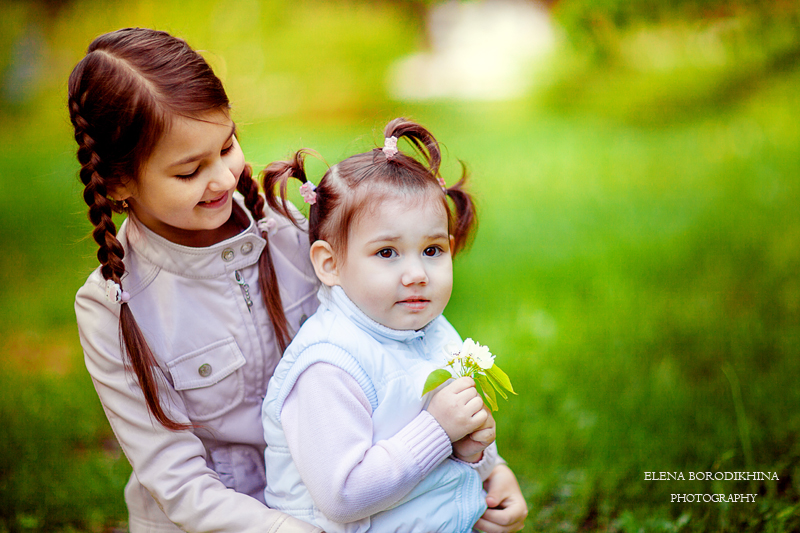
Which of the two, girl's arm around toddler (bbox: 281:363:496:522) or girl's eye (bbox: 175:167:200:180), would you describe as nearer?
girl's arm around toddler (bbox: 281:363:496:522)

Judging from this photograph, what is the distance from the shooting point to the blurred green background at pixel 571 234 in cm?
270

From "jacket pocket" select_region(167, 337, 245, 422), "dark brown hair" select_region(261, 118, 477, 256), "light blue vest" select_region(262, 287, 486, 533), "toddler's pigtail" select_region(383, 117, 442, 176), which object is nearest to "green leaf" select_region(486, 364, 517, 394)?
"light blue vest" select_region(262, 287, 486, 533)

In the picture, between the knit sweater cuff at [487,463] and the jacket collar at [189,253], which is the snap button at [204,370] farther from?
the knit sweater cuff at [487,463]

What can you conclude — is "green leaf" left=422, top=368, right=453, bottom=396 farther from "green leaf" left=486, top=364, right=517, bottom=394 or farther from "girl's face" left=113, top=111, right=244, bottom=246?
"girl's face" left=113, top=111, right=244, bottom=246

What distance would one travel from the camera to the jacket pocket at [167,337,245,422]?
1772 mm

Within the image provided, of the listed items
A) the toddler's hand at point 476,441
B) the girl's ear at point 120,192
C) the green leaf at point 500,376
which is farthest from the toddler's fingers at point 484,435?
the girl's ear at point 120,192

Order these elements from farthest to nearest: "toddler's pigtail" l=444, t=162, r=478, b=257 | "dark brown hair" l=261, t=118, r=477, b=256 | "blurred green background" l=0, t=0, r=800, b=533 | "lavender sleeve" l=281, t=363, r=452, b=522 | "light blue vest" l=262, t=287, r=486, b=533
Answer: "blurred green background" l=0, t=0, r=800, b=533 < "toddler's pigtail" l=444, t=162, r=478, b=257 < "dark brown hair" l=261, t=118, r=477, b=256 < "light blue vest" l=262, t=287, r=486, b=533 < "lavender sleeve" l=281, t=363, r=452, b=522

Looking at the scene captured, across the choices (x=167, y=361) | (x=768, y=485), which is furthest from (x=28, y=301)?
(x=768, y=485)

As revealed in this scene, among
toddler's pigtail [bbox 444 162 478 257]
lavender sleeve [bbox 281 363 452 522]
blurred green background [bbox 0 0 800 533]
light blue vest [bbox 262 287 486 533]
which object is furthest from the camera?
blurred green background [bbox 0 0 800 533]

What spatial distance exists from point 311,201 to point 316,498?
737 millimetres

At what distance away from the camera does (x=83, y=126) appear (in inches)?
62.5

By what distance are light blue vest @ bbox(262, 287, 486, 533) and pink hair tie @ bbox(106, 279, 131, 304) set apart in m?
0.41

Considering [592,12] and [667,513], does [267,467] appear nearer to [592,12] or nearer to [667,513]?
[667,513]

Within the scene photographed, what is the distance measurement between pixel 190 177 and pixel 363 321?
546 millimetres
